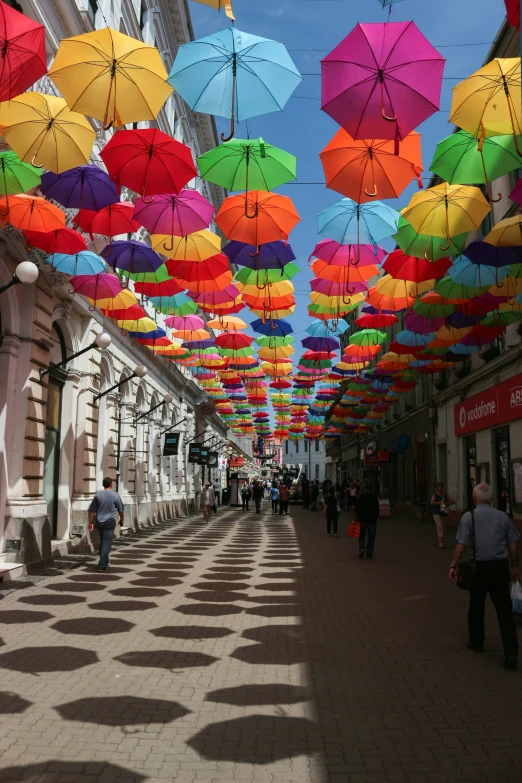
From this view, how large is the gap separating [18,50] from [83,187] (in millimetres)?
3143

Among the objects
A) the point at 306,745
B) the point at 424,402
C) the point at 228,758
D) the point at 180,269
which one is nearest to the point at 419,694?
the point at 306,745

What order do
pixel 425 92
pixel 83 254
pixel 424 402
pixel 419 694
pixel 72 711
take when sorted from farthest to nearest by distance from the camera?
pixel 424 402 → pixel 83 254 → pixel 425 92 → pixel 419 694 → pixel 72 711

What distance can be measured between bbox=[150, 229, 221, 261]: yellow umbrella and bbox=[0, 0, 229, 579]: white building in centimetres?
278

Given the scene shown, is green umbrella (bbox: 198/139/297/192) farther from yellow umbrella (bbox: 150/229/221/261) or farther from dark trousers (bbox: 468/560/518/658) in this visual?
dark trousers (bbox: 468/560/518/658)

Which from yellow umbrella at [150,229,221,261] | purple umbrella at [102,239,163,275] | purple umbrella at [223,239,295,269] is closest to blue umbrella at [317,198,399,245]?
purple umbrella at [223,239,295,269]

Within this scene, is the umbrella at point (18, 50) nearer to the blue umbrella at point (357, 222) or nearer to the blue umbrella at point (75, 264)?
the blue umbrella at point (357, 222)

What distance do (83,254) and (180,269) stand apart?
2.19 metres

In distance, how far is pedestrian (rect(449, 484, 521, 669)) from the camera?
22.2 feet

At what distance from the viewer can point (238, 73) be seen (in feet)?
25.8

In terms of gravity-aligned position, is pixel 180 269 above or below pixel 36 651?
above

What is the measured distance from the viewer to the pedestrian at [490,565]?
677 cm

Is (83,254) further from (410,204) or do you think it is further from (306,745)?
(306,745)

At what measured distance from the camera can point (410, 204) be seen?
34.2 feet

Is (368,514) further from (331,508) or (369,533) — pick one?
(331,508)
